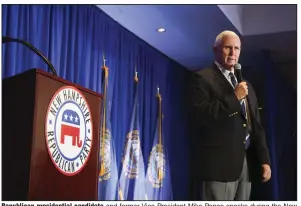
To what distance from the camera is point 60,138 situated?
136 centimetres

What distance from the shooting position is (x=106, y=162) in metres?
1.61

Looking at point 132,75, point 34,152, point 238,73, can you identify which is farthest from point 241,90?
→ point 34,152

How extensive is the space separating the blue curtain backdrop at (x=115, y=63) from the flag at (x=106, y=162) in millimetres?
28

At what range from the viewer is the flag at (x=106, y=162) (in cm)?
160

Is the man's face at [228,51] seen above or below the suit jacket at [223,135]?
above

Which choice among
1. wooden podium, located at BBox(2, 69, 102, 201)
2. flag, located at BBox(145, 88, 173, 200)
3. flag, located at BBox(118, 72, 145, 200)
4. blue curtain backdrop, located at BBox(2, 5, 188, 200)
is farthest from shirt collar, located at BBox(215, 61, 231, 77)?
wooden podium, located at BBox(2, 69, 102, 201)

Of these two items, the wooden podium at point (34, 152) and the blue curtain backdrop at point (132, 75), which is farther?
the blue curtain backdrop at point (132, 75)

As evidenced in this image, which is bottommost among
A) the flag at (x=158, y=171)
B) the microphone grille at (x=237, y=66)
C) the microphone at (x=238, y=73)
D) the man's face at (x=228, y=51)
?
the flag at (x=158, y=171)

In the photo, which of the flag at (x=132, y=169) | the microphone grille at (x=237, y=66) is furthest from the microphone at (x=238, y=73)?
the flag at (x=132, y=169)

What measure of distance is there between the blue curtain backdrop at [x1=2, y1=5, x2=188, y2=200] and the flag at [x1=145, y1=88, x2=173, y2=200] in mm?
21

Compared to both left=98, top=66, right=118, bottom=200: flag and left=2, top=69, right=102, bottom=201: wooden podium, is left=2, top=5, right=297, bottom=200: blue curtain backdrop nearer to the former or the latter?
left=98, top=66, right=118, bottom=200: flag

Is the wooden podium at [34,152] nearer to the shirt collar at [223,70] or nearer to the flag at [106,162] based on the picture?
the flag at [106,162]

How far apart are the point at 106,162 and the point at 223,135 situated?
0.48m

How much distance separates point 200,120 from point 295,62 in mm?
457
